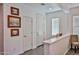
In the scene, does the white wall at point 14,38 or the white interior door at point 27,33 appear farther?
the white interior door at point 27,33

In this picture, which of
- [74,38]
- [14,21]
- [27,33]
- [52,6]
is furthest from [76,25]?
[14,21]

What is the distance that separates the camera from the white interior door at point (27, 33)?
3.14 metres

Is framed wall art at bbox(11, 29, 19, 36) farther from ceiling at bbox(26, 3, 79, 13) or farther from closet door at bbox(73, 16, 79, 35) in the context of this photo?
closet door at bbox(73, 16, 79, 35)

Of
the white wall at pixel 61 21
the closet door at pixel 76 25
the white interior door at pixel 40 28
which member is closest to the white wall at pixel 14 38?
the white interior door at pixel 40 28

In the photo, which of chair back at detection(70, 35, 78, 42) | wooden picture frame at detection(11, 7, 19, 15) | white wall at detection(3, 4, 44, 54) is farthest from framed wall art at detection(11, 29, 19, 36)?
chair back at detection(70, 35, 78, 42)

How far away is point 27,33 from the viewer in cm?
324

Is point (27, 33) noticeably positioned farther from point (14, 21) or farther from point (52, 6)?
point (52, 6)

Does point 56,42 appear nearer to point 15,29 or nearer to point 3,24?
point 15,29

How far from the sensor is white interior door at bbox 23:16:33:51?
3.14 meters

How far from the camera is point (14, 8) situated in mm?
2975

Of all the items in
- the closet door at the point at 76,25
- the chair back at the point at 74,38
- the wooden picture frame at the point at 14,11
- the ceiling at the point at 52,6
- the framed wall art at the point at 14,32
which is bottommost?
the chair back at the point at 74,38

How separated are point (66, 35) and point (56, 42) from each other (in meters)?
0.30

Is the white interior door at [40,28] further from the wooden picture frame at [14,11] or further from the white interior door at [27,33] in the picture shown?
the wooden picture frame at [14,11]
